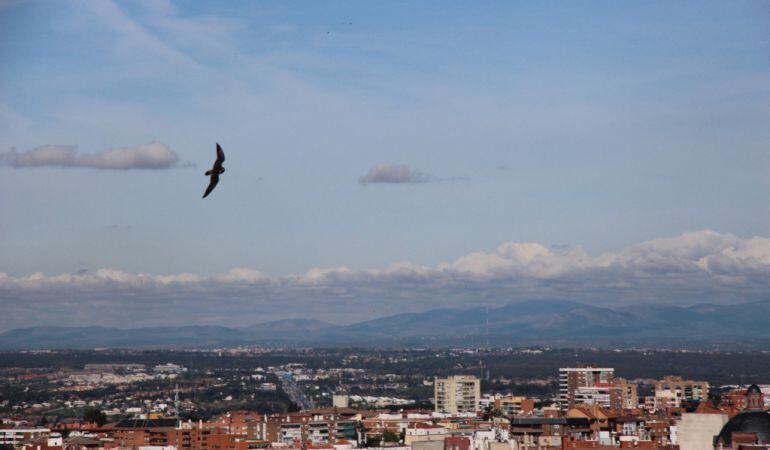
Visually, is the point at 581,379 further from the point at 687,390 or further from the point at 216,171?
the point at 216,171

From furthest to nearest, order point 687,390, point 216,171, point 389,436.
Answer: point 687,390 → point 389,436 → point 216,171

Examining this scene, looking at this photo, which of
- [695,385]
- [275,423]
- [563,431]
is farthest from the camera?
[695,385]

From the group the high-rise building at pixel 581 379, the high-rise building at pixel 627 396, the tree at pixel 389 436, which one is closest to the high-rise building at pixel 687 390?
the high-rise building at pixel 627 396

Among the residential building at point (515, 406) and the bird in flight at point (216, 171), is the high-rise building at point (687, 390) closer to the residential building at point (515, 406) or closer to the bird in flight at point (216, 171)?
the residential building at point (515, 406)

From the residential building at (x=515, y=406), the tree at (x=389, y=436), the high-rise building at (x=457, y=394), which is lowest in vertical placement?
the tree at (x=389, y=436)

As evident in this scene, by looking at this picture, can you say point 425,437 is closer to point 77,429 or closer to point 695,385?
point 77,429

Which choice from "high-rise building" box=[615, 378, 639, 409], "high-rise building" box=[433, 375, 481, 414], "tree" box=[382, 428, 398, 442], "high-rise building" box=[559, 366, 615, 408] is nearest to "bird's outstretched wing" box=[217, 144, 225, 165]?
"tree" box=[382, 428, 398, 442]

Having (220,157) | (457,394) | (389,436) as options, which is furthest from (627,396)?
(220,157)

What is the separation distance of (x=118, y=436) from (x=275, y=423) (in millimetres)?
12591

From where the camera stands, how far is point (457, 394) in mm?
162500

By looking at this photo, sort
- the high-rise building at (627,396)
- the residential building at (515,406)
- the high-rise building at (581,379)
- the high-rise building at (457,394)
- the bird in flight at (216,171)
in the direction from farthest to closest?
the high-rise building at (457,394) < the high-rise building at (581,379) < the high-rise building at (627,396) < the residential building at (515,406) < the bird in flight at (216,171)

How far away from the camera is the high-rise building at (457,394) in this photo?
160 m

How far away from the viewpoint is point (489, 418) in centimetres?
13012

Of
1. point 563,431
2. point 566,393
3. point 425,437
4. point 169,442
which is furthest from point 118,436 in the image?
point 566,393
